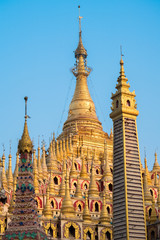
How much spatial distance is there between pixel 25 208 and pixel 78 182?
25.7 metres

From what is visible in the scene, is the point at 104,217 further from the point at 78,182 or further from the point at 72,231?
the point at 78,182

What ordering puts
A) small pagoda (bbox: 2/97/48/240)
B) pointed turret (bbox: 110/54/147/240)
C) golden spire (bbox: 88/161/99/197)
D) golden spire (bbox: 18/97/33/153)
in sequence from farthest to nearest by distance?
golden spire (bbox: 88/161/99/197)
pointed turret (bbox: 110/54/147/240)
golden spire (bbox: 18/97/33/153)
small pagoda (bbox: 2/97/48/240)

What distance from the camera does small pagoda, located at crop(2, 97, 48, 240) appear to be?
41.0 metres

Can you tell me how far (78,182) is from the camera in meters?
67.6

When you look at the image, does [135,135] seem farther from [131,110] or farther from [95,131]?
[95,131]

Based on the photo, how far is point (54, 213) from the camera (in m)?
62.1

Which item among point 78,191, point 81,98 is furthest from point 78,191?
point 81,98

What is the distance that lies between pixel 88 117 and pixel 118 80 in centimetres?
2287

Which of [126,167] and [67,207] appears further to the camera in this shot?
[67,207]

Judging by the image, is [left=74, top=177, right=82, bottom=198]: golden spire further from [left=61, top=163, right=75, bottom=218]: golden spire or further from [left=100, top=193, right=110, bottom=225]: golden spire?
[left=61, top=163, right=75, bottom=218]: golden spire

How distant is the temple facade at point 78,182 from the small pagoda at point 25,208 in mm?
84

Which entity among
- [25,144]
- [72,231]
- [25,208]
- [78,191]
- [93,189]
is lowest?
[25,208]

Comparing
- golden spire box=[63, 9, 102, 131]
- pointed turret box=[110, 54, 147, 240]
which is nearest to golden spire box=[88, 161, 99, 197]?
pointed turret box=[110, 54, 147, 240]

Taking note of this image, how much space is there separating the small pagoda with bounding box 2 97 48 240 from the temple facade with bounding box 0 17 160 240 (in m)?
0.08
